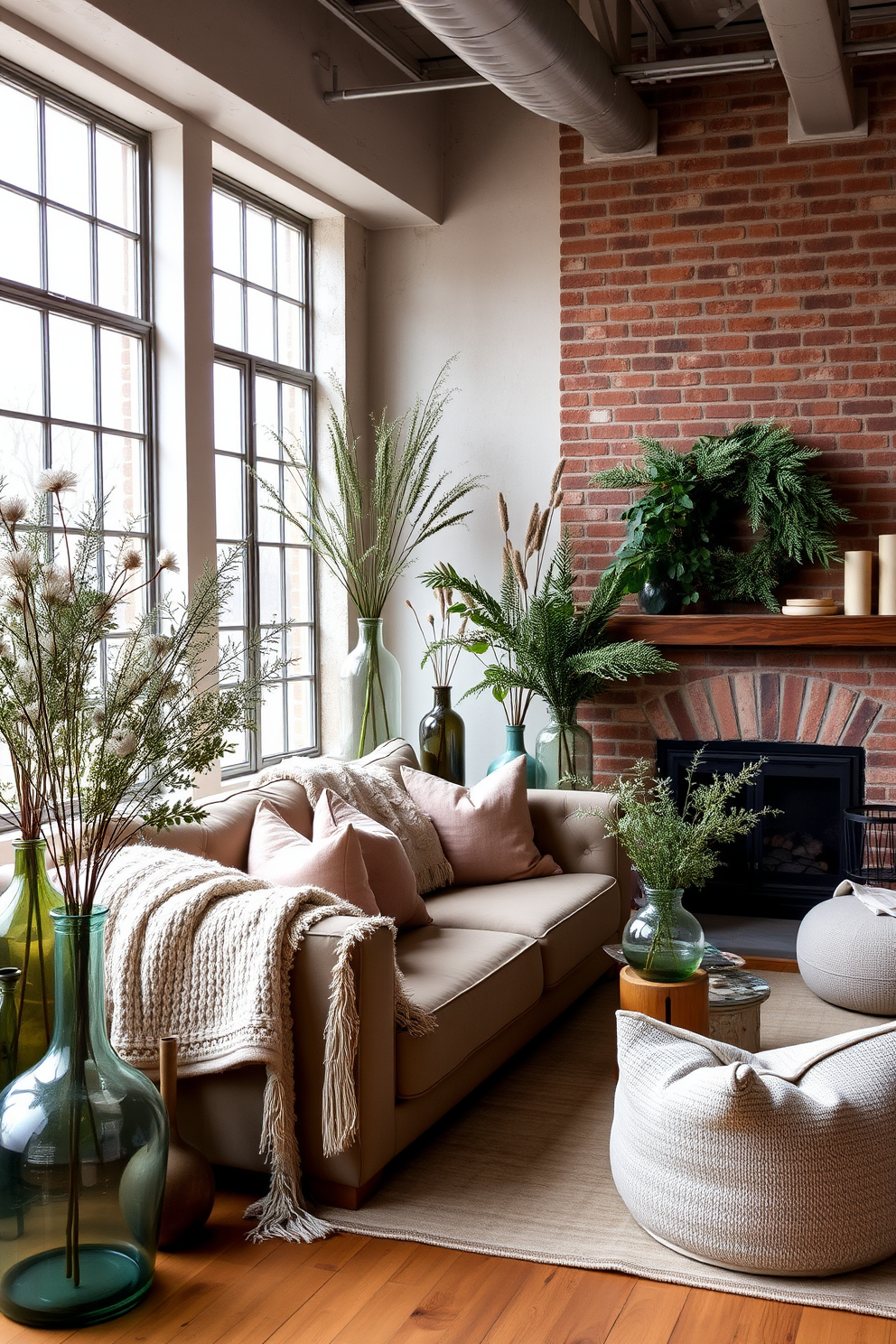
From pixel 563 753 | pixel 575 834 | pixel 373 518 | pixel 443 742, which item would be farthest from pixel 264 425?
pixel 575 834

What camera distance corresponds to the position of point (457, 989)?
119 inches

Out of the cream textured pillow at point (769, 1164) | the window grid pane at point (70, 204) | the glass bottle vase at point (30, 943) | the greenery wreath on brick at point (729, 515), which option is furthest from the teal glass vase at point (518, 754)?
the glass bottle vase at point (30, 943)

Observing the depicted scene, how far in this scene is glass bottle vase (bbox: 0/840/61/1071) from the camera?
2518 millimetres

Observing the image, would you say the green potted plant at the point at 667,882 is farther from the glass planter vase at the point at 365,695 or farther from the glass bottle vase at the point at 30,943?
the glass planter vase at the point at 365,695

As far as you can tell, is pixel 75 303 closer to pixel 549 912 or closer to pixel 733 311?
pixel 549 912

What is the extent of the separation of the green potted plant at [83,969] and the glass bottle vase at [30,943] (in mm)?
215

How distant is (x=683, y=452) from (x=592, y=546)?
0.54 m

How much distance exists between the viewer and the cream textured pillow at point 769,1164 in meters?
2.38

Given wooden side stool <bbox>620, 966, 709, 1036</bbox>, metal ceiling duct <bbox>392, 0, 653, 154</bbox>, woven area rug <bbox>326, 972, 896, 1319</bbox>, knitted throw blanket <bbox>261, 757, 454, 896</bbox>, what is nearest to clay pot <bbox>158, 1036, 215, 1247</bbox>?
woven area rug <bbox>326, 972, 896, 1319</bbox>

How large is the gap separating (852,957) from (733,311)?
104 inches

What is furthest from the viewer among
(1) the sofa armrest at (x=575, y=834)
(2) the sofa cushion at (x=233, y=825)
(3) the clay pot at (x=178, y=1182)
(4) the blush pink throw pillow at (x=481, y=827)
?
(1) the sofa armrest at (x=575, y=834)

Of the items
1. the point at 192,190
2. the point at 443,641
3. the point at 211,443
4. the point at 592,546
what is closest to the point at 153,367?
the point at 211,443

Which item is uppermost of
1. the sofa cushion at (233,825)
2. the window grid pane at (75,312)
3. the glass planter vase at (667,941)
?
the window grid pane at (75,312)

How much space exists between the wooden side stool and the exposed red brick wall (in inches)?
91.3
